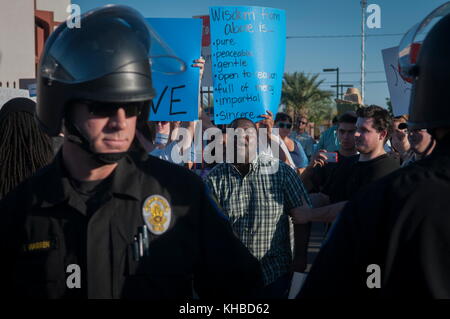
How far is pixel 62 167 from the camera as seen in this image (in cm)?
202

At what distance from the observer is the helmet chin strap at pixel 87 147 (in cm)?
191

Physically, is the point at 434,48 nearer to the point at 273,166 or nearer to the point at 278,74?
the point at 273,166

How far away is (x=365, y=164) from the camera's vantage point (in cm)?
450

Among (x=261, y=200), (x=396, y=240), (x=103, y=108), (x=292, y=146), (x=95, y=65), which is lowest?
(x=261, y=200)

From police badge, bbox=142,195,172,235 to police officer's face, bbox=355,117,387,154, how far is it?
2.97m

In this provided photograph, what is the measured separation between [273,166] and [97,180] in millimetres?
2422

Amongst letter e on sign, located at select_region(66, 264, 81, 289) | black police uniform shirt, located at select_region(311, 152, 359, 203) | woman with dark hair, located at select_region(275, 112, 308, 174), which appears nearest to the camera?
letter e on sign, located at select_region(66, 264, 81, 289)

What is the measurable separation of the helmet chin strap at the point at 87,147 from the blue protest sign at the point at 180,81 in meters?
2.22

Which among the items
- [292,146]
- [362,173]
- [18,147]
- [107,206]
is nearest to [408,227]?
[107,206]

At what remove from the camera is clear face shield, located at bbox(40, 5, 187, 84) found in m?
1.89

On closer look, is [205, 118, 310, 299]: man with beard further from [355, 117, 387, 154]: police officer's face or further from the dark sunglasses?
the dark sunglasses

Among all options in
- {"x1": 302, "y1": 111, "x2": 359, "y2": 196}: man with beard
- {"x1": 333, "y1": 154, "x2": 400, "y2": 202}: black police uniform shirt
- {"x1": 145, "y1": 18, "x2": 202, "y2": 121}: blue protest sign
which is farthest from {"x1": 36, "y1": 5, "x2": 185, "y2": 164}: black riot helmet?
{"x1": 302, "y1": 111, "x2": 359, "y2": 196}: man with beard

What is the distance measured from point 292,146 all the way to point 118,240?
5.22m

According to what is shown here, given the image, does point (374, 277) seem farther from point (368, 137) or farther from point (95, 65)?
point (368, 137)
